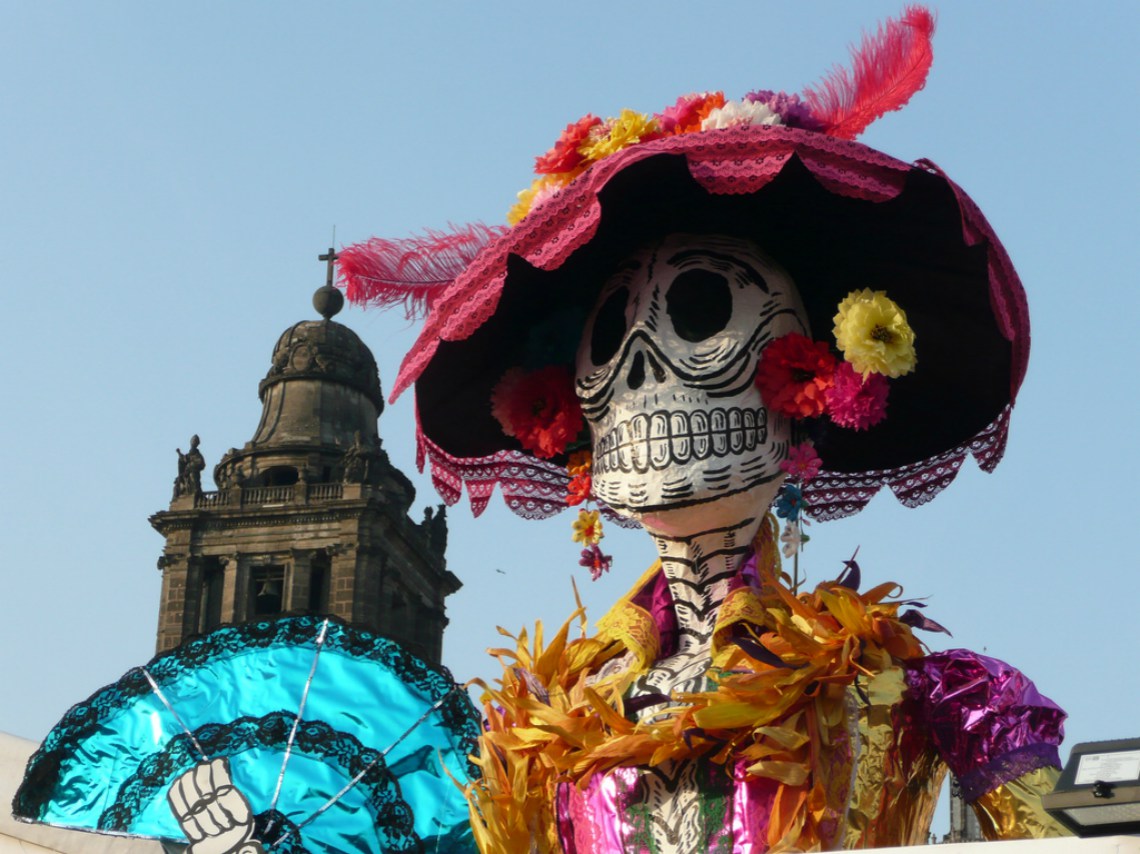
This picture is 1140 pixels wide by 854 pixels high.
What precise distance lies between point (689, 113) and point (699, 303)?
1.53ft

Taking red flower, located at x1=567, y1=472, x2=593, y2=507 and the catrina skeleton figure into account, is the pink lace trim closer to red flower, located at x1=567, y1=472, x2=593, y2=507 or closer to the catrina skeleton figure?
the catrina skeleton figure

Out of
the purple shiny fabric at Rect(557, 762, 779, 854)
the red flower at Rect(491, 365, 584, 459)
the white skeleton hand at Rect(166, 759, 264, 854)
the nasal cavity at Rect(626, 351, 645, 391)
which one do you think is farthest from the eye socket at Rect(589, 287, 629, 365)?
the white skeleton hand at Rect(166, 759, 264, 854)

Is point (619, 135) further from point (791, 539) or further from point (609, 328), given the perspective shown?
point (791, 539)

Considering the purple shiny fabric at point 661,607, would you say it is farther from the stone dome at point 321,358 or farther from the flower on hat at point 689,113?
the stone dome at point 321,358

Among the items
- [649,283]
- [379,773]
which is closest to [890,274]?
[649,283]

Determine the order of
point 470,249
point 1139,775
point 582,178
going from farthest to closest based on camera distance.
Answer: point 470,249 < point 582,178 < point 1139,775

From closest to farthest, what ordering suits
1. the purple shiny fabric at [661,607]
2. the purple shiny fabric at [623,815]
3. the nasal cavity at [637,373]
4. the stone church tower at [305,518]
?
the purple shiny fabric at [623,815], the nasal cavity at [637,373], the purple shiny fabric at [661,607], the stone church tower at [305,518]

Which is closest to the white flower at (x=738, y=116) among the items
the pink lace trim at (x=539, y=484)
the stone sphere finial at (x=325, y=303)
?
the pink lace trim at (x=539, y=484)

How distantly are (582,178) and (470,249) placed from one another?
0.74m

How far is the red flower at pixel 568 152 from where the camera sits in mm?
4871

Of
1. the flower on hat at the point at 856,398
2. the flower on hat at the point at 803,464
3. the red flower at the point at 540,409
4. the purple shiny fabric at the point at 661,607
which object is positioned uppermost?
the red flower at the point at 540,409

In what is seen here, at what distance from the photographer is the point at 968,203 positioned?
177 inches

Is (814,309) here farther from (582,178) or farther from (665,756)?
(665,756)

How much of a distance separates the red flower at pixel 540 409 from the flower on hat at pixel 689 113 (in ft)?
2.38
